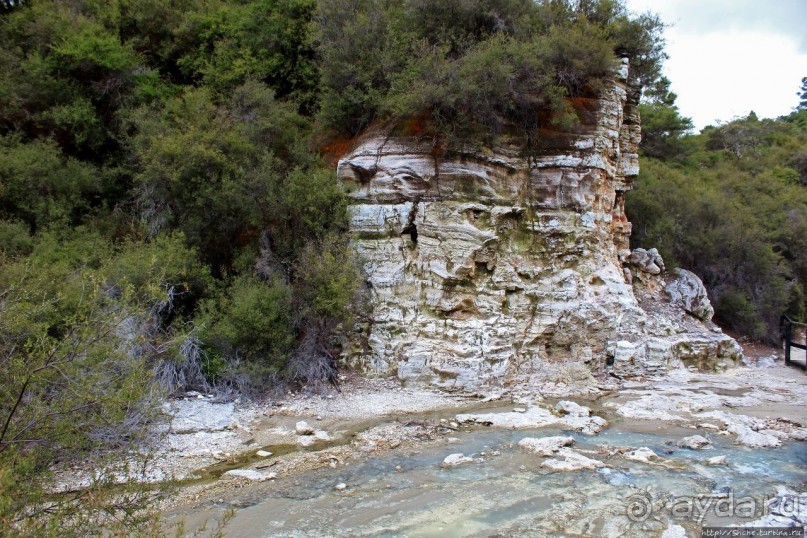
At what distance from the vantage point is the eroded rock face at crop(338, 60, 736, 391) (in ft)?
37.2

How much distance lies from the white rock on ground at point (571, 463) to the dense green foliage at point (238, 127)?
4.82m

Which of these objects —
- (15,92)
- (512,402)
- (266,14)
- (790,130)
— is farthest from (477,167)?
(790,130)

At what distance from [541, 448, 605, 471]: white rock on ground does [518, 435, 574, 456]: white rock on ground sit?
0.19 meters

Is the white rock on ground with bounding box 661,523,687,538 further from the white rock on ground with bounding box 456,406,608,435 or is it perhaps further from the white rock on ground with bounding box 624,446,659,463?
the white rock on ground with bounding box 456,406,608,435

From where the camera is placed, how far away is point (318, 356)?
422 inches

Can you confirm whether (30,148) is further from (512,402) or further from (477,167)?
(512,402)

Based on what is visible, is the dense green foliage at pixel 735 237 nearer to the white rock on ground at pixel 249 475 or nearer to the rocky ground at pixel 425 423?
the rocky ground at pixel 425 423

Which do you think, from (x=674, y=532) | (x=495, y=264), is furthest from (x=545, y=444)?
(x=495, y=264)

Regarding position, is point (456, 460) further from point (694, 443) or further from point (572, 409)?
point (694, 443)

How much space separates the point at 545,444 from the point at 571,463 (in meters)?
0.68

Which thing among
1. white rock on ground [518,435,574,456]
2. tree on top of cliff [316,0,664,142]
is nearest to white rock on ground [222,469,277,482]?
white rock on ground [518,435,574,456]

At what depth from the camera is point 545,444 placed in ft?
26.2

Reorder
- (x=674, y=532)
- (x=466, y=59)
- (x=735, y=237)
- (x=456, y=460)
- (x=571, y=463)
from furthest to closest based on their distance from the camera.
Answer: (x=735, y=237) → (x=466, y=59) → (x=456, y=460) → (x=571, y=463) → (x=674, y=532)

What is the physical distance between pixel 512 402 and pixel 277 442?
448 cm
